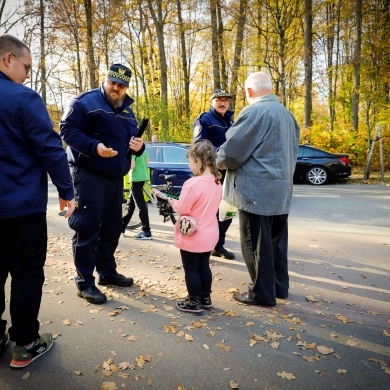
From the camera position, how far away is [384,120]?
15891mm

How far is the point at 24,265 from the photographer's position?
2.47 m

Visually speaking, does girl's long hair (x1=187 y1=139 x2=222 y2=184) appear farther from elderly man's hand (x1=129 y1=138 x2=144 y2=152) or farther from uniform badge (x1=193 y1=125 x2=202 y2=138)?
uniform badge (x1=193 y1=125 x2=202 y2=138)

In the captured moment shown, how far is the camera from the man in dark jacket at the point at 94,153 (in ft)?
11.0

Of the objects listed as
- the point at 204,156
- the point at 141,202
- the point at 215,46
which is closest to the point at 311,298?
the point at 204,156

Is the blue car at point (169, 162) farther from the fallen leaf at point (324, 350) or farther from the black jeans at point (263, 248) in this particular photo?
the fallen leaf at point (324, 350)

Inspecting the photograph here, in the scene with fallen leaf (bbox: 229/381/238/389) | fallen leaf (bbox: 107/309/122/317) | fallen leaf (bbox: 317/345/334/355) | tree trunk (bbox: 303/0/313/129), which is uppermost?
tree trunk (bbox: 303/0/313/129)

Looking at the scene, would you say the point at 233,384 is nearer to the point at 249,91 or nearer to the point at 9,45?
the point at 249,91

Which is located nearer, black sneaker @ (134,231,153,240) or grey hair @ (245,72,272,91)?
grey hair @ (245,72,272,91)

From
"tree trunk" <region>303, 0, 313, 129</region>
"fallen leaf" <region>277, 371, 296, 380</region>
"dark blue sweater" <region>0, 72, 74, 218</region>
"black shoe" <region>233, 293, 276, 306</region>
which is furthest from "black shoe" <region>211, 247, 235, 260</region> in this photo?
"tree trunk" <region>303, 0, 313, 129</region>

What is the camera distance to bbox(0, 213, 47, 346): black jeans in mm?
2408

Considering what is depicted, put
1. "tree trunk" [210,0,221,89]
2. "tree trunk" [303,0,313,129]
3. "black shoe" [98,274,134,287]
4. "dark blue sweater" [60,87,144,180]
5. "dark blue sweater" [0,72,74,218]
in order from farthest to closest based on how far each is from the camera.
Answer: "tree trunk" [210,0,221,89]
"tree trunk" [303,0,313,129]
"black shoe" [98,274,134,287]
"dark blue sweater" [60,87,144,180]
"dark blue sweater" [0,72,74,218]

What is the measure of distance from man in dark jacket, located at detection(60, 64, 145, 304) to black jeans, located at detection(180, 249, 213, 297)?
0.92m

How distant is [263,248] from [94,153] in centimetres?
186

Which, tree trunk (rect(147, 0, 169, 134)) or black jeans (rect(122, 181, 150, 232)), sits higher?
tree trunk (rect(147, 0, 169, 134))
